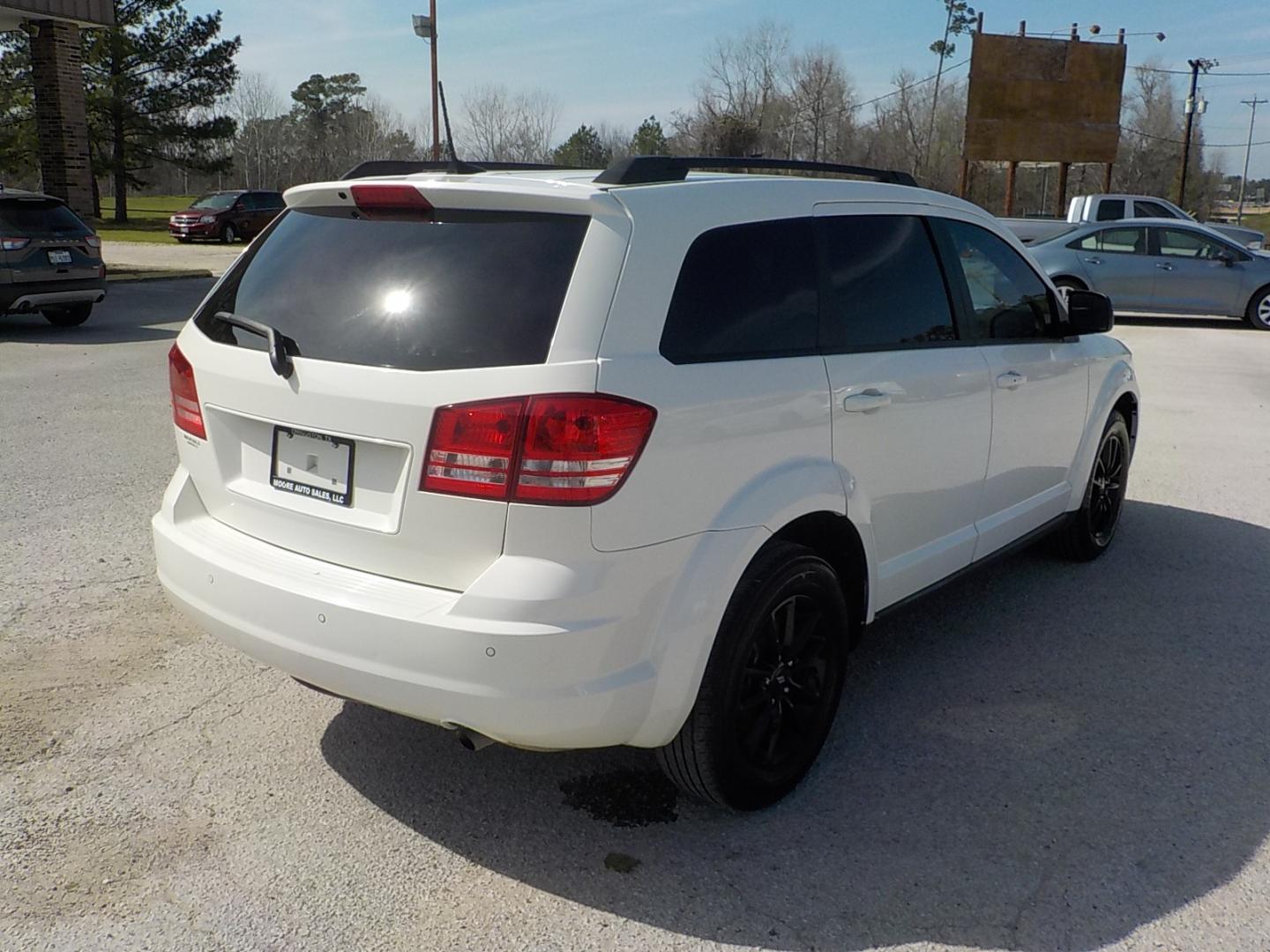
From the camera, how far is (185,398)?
135 inches

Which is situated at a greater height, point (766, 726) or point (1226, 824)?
point (766, 726)

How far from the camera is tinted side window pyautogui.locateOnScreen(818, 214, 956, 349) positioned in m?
3.52

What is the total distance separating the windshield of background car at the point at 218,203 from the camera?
3484cm

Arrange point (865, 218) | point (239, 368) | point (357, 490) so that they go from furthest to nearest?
point (865, 218) → point (239, 368) → point (357, 490)

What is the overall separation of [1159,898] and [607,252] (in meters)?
2.15

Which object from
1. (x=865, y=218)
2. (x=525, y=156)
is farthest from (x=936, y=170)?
(x=865, y=218)

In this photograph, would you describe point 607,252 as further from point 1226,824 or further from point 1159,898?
point 1226,824

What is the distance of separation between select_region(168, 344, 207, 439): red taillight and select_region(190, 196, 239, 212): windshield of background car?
3390 cm

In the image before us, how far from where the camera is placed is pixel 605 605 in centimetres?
266

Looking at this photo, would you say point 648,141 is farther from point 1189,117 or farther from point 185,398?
point 185,398

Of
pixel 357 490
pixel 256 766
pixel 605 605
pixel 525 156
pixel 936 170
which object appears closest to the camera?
pixel 605 605

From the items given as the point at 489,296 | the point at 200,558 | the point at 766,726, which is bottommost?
the point at 766,726

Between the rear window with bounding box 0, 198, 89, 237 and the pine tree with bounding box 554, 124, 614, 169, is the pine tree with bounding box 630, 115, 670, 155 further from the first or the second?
the rear window with bounding box 0, 198, 89, 237

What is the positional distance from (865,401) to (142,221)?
49.3 meters
